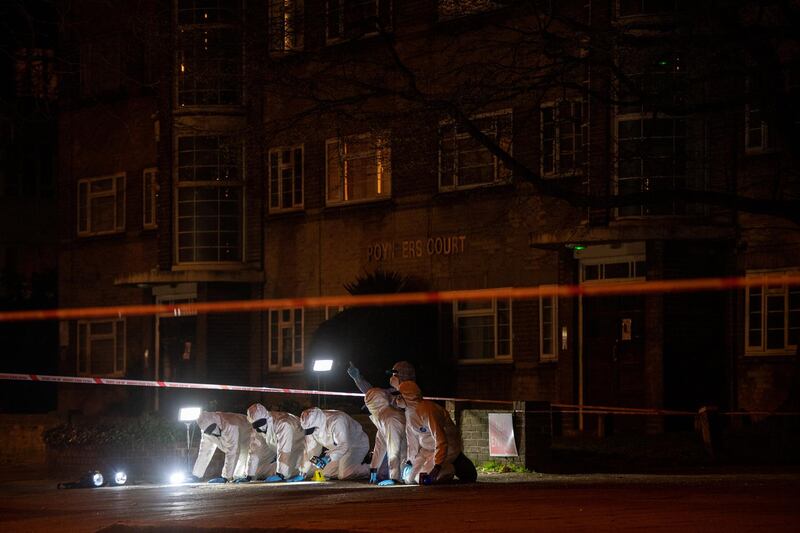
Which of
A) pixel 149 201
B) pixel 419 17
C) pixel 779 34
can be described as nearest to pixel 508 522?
pixel 779 34

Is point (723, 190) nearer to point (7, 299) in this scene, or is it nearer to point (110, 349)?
point (110, 349)

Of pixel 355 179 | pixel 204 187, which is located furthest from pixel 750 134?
pixel 204 187

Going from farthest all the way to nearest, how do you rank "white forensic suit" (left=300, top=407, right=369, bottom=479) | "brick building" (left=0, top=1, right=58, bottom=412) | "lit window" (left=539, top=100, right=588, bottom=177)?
1. "brick building" (left=0, top=1, right=58, bottom=412)
2. "lit window" (left=539, top=100, right=588, bottom=177)
3. "white forensic suit" (left=300, top=407, right=369, bottom=479)

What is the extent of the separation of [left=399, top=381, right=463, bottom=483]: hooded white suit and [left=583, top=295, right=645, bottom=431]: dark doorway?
824 centimetres

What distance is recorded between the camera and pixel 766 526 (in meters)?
11.6

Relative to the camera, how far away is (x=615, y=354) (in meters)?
25.9

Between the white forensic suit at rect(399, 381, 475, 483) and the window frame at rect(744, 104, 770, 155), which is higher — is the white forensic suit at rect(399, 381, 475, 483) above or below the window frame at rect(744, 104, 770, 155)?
below

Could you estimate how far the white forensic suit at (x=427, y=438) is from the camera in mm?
17547

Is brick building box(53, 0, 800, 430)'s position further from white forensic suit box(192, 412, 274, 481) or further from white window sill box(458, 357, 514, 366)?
white forensic suit box(192, 412, 274, 481)

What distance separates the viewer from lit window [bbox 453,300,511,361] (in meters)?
27.9

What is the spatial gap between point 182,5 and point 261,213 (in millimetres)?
4898

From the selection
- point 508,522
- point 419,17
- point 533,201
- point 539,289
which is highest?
point 419,17

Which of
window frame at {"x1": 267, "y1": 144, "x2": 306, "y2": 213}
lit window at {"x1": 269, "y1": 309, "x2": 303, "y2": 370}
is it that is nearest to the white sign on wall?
lit window at {"x1": 269, "y1": 309, "x2": 303, "y2": 370}

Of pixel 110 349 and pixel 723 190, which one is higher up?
pixel 723 190
